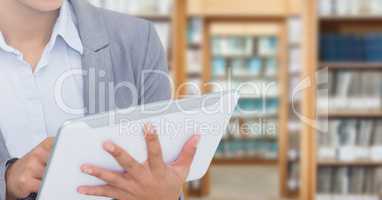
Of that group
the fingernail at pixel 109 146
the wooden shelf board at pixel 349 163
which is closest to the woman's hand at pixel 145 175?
the fingernail at pixel 109 146

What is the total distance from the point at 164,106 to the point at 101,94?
230 mm

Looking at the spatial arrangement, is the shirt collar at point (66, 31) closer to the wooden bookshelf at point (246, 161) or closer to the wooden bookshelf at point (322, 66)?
the wooden bookshelf at point (322, 66)

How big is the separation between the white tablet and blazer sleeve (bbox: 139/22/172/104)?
0.56 ft

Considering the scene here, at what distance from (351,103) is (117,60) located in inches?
181

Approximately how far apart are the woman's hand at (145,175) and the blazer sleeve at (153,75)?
0.20 m

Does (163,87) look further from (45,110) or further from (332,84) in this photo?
(332,84)

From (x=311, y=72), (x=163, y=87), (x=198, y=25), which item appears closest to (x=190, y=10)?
(x=198, y=25)

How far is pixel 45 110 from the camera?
116 cm

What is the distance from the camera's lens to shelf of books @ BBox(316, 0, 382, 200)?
5484mm

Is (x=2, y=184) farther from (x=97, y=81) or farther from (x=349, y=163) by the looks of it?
(x=349, y=163)

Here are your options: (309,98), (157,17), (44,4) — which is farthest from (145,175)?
(157,17)

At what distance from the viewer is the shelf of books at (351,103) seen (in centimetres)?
548

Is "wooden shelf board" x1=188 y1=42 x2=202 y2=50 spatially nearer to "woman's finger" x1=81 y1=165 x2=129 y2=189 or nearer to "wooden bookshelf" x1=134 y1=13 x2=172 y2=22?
"wooden bookshelf" x1=134 y1=13 x2=172 y2=22

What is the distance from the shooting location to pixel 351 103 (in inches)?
217
